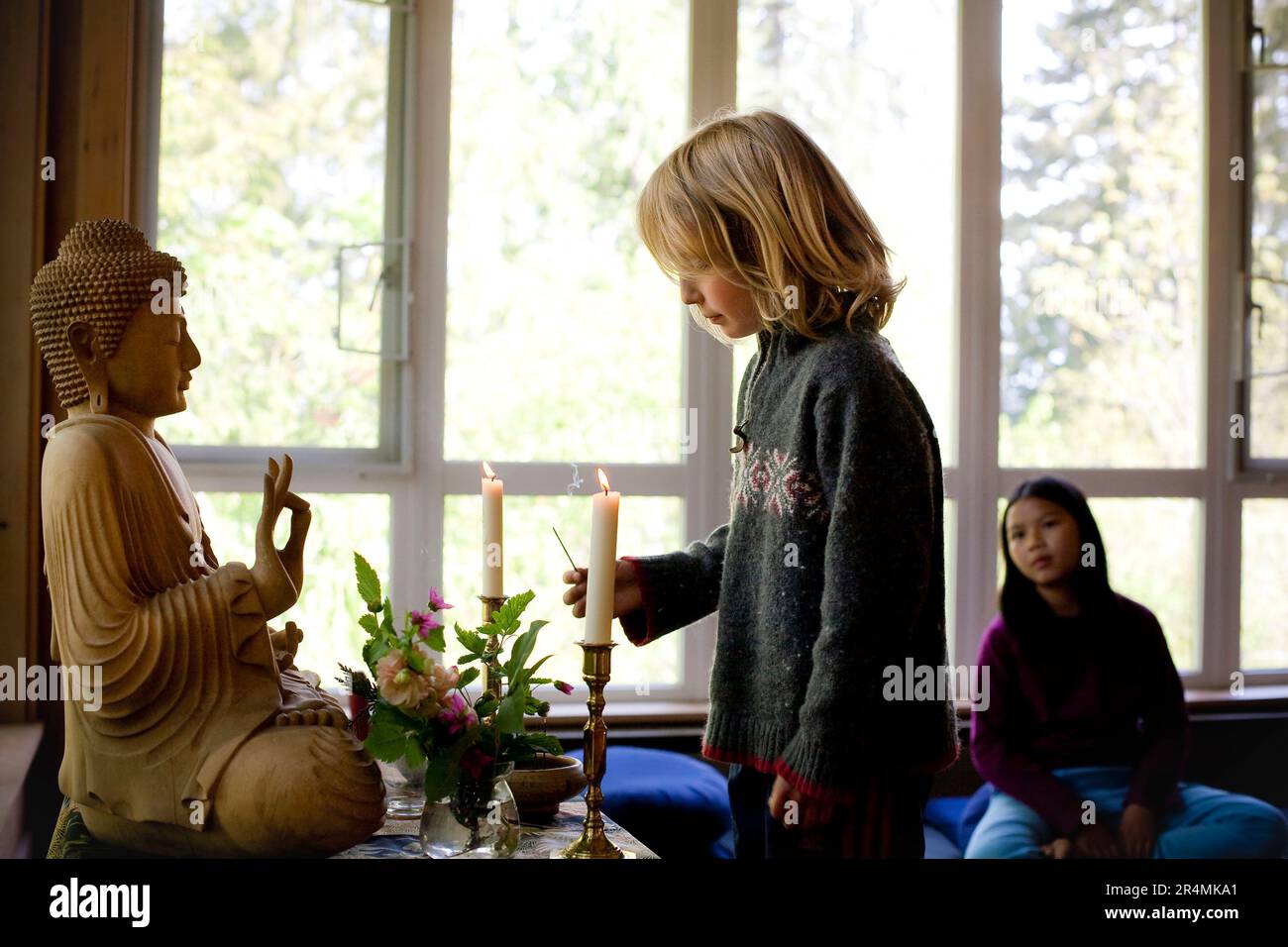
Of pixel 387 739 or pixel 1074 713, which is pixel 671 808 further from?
pixel 387 739

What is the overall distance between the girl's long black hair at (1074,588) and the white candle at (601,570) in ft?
6.11

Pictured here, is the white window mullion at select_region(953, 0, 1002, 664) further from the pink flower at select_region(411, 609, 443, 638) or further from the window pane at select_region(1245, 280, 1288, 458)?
the pink flower at select_region(411, 609, 443, 638)

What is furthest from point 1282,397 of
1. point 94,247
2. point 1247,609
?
point 94,247

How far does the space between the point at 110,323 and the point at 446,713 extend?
61 centimetres

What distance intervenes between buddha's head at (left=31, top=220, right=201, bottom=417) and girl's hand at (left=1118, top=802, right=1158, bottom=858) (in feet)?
7.14

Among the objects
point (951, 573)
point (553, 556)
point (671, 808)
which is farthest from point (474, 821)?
point (951, 573)

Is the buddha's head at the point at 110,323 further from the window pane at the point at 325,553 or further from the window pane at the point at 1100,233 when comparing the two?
the window pane at the point at 1100,233

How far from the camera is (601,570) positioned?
136 centimetres

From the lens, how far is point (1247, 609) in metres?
3.79

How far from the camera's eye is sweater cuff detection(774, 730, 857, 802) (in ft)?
4.70

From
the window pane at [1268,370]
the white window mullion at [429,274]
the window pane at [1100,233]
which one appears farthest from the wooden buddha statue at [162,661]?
the window pane at [1268,370]

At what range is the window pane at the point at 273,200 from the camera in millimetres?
2963
